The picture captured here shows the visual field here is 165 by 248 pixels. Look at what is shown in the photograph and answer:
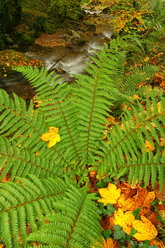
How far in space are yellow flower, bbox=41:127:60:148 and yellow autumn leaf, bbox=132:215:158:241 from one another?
1135 mm

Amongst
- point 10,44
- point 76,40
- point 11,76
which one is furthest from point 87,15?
point 11,76

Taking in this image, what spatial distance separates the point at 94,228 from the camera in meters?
1.18

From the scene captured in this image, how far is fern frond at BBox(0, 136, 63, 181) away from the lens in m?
1.65

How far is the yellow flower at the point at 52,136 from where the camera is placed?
1.89 metres

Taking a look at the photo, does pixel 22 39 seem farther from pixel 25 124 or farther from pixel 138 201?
pixel 138 201

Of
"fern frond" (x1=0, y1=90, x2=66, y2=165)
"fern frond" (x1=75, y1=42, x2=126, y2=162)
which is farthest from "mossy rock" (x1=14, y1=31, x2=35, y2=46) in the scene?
"fern frond" (x1=75, y1=42, x2=126, y2=162)

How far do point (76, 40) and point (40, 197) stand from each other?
35.6 ft

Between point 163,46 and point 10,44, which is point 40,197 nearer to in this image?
point 163,46

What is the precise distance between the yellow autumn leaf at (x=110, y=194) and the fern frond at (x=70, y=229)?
11.5 inches

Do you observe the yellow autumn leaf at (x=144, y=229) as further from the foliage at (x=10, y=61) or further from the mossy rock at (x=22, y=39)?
the mossy rock at (x=22, y=39)

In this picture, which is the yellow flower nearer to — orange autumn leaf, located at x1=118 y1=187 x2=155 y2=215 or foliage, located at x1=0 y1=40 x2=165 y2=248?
foliage, located at x1=0 y1=40 x2=165 y2=248

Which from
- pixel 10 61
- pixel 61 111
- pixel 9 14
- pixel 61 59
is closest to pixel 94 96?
pixel 61 111

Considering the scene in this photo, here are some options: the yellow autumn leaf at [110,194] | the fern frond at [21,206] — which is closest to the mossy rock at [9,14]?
the fern frond at [21,206]

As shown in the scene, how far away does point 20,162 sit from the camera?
1700mm
